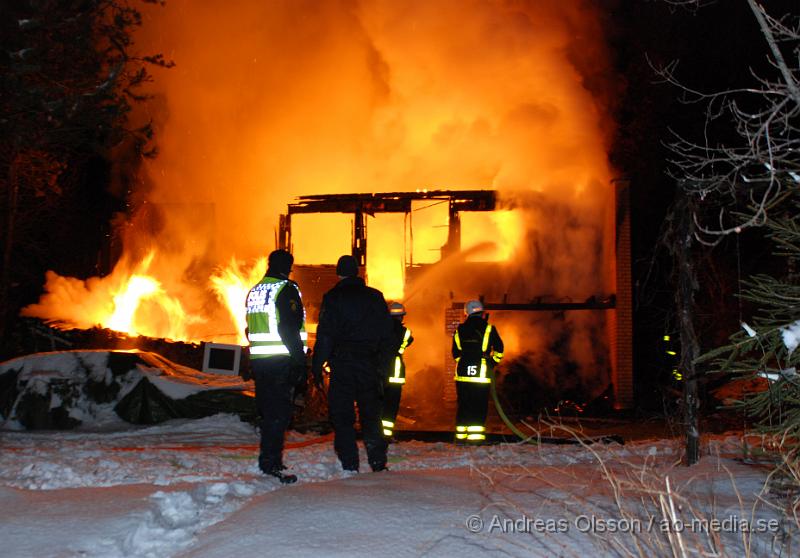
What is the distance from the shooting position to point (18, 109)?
28.1 feet

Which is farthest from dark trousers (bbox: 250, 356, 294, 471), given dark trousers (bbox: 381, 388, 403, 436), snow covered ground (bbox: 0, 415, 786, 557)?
dark trousers (bbox: 381, 388, 403, 436)

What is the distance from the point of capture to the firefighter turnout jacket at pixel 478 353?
8.39 metres

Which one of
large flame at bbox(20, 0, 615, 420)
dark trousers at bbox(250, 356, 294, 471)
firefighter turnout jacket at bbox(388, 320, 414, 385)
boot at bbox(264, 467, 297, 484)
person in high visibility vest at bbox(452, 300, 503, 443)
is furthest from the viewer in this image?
large flame at bbox(20, 0, 615, 420)

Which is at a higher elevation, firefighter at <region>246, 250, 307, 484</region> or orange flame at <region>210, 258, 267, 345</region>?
orange flame at <region>210, 258, 267, 345</region>

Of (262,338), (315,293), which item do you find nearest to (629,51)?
(315,293)

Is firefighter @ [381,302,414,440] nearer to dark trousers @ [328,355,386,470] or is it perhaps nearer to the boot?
dark trousers @ [328,355,386,470]

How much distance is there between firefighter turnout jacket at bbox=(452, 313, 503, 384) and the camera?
839cm

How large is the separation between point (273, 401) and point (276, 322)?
0.60 m

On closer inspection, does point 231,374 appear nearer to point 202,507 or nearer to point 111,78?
point 111,78

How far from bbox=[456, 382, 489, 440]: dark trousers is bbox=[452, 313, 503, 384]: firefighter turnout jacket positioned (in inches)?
2.7

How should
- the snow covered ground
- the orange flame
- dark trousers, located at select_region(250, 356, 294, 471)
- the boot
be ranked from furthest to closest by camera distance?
the orange flame < dark trousers, located at select_region(250, 356, 294, 471) < the boot < the snow covered ground

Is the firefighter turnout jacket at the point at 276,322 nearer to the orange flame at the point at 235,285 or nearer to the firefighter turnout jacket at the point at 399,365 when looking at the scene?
the firefighter turnout jacket at the point at 399,365

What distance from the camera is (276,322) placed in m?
5.62

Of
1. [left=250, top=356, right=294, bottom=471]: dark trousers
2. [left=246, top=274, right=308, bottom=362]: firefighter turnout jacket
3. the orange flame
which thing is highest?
the orange flame
